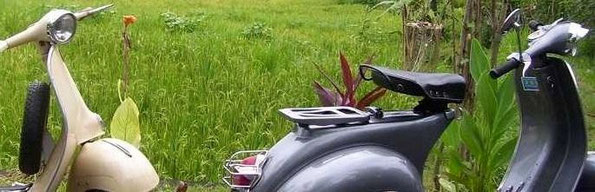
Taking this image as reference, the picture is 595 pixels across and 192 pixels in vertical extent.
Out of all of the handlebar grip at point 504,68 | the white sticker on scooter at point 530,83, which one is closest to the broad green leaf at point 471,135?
the white sticker on scooter at point 530,83

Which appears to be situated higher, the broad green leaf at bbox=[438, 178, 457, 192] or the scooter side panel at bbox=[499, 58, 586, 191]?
the scooter side panel at bbox=[499, 58, 586, 191]

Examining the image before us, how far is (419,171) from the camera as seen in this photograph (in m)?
2.71

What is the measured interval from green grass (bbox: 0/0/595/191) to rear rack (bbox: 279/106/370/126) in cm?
139

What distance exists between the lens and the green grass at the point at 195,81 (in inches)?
164

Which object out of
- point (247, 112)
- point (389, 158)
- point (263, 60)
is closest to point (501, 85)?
point (389, 158)

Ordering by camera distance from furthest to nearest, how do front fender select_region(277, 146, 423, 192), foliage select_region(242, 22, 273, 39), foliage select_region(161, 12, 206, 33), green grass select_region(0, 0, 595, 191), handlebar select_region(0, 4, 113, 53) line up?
1. foliage select_region(161, 12, 206, 33)
2. foliage select_region(242, 22, 273, 39)
3. green grass select_region(0, 0, 595, 191)
4. handlebar select_region(0, 4, 113, 53)
5. front fender select_region(277, 146, 423, 192)

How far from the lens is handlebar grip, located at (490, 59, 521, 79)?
256 centimetres

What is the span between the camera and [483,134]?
136 inches

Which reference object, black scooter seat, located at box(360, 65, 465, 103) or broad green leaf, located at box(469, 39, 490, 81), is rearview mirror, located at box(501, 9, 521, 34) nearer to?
black scooter seat, located at box(360, 65, 465, 103)

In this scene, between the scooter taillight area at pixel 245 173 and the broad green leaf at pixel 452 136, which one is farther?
the broad green leaf at pixel 452 136

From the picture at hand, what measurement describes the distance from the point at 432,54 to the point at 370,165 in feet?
8.29

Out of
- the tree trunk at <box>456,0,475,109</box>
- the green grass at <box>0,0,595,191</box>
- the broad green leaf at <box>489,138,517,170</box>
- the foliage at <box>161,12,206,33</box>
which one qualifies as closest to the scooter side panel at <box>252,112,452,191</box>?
the broad green leaf at <box>489,138,517,170</box>

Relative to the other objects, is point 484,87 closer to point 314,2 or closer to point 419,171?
point 419,171

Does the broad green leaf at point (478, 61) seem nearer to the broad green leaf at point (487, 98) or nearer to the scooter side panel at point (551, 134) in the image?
the broad green leaf at point (487, 98)
